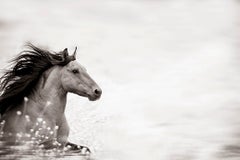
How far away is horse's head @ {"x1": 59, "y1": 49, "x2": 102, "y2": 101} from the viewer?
13.6 feet

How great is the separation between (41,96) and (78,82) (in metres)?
0.28

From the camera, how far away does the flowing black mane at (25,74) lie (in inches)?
163

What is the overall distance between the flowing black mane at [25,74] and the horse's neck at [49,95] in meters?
0.05

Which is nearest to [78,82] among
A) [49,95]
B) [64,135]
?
[49,95]

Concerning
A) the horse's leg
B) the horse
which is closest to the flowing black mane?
the horse

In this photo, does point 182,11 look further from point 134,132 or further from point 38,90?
point 38,90

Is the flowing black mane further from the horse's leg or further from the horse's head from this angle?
the horse's leg

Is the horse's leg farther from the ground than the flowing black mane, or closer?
closer

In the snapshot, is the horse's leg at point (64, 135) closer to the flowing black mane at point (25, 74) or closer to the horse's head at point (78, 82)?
the horse's head at point (78, 82)

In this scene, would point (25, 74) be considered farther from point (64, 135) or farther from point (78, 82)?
point (64, 135)

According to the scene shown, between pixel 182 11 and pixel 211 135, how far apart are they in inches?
54.8

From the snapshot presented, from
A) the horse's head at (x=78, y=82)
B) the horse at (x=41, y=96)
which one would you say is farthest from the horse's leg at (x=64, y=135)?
the horse's head at (x=78, y=82)

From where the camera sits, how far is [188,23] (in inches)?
240

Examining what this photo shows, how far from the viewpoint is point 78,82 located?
4.16 m
